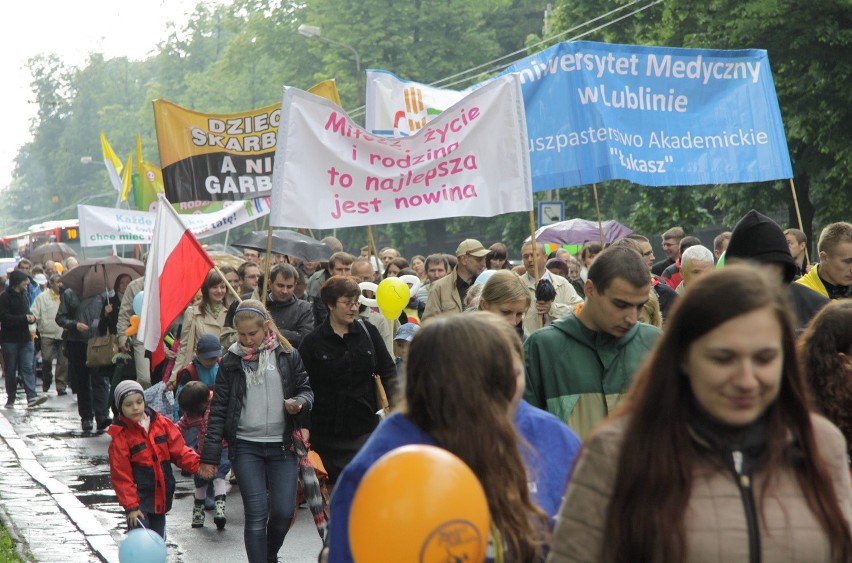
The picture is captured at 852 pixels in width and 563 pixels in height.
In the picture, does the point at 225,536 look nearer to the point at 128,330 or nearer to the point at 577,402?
the point at 128,330

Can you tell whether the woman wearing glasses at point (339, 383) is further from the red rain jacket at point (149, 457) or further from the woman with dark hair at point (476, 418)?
the woman with dark hair at point (476, 418)

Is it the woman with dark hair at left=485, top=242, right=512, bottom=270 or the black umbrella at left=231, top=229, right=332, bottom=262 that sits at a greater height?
the black umbrella at left=231, top=229, right=332, bottom=262

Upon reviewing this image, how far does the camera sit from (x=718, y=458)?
2.56 m

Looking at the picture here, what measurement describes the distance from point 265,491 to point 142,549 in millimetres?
751

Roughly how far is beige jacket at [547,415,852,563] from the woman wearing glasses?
4970 millimetres

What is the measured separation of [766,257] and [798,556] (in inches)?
117

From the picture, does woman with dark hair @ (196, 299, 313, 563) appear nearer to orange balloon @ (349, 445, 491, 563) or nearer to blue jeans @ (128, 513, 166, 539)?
blue jeans @ (128, 513, 166, 539)

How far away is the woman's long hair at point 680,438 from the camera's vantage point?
8.32 ft

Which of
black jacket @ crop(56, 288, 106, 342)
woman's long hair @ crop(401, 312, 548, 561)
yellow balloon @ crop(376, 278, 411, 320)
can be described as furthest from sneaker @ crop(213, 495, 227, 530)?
woman's long hair @ crop(401, 312, 548, 561)

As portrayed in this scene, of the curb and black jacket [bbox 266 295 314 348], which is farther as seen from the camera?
black jacket [bbox 266 295 314 348]

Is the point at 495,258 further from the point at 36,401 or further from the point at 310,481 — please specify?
the point at 36,401

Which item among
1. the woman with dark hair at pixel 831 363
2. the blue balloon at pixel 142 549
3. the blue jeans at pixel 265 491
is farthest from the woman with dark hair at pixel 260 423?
the woman with dark hair at pixel 831 363

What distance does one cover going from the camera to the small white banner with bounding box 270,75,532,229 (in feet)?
30.4

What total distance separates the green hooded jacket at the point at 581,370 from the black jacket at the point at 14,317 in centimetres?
1422
